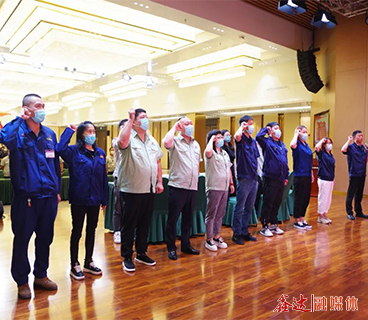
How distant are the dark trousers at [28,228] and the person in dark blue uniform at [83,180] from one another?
29 centimetres

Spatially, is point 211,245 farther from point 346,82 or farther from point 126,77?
point 126,77

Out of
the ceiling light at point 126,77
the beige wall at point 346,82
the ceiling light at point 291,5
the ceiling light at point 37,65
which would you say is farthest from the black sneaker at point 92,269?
the ceiling light at point 126,77

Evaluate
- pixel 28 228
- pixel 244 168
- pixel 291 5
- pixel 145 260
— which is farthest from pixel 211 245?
pixel 291 5

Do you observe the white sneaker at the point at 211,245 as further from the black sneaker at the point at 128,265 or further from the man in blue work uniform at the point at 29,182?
the man in blue work uniform at the point at 29,182

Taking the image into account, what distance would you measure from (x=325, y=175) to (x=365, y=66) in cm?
491

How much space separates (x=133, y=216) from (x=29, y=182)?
1046mm

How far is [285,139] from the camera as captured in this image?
13305 mm

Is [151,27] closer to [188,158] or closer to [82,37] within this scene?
[82,37]

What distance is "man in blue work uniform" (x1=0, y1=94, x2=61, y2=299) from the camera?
2584 mm

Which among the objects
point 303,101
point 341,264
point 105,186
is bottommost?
point 341,264

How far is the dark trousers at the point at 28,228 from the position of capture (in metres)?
2.62

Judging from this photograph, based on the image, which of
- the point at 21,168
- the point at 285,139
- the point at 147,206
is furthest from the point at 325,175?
the point at 285,139

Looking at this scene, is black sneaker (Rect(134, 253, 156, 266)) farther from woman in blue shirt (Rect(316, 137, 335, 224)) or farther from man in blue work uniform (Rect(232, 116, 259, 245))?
woman in blue shirt (Rect(316, 137, 335, 224))

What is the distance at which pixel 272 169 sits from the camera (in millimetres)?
4672
